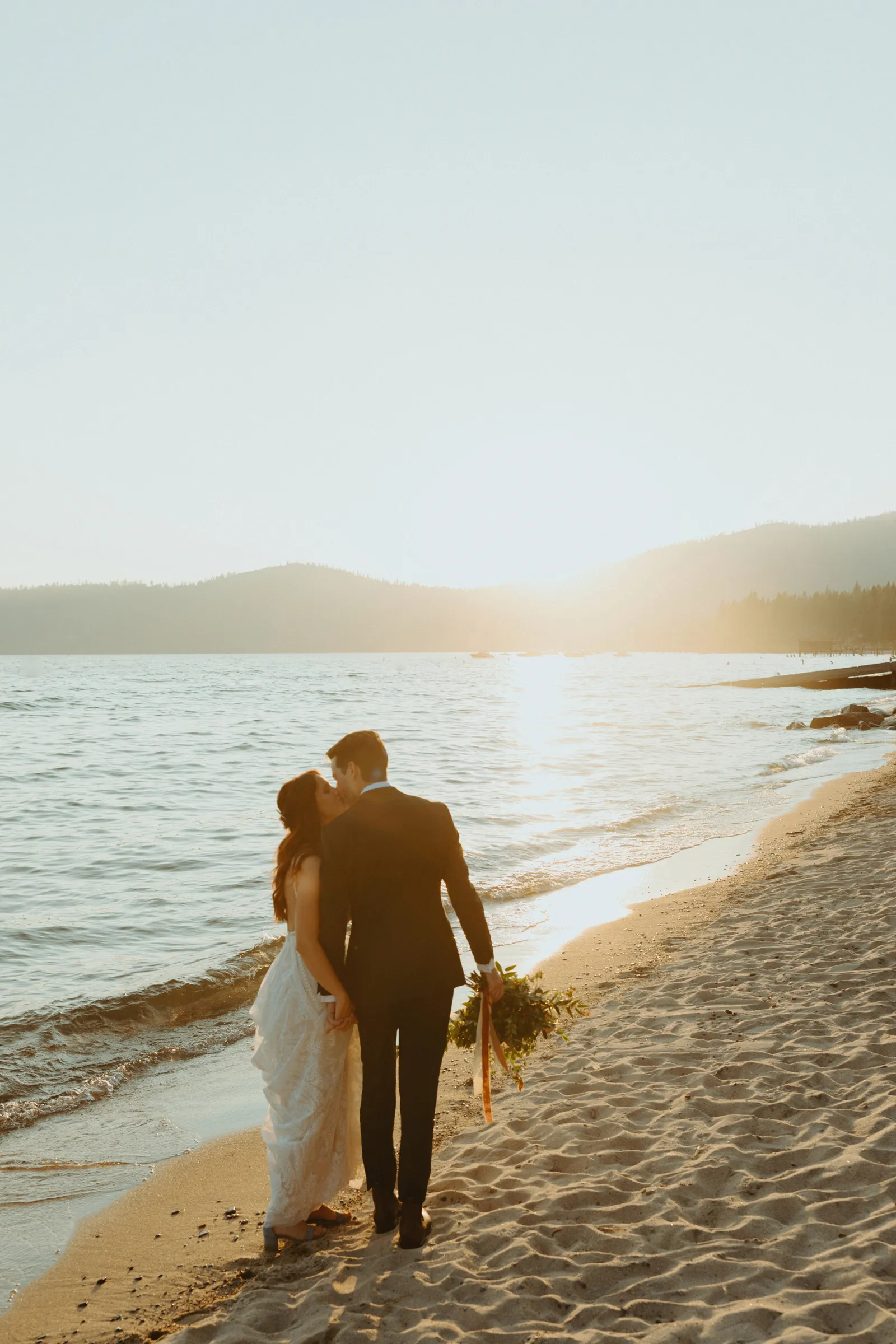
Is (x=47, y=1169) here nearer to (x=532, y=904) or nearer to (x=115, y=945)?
(x=115, y=945)

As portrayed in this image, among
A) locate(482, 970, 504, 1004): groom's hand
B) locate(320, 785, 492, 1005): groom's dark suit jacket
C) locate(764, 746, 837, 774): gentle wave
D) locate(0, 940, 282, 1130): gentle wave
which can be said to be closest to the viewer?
locate(320, 785, 492, 1005): groom's dark suit jacket

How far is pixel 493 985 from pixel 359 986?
0.70 metres

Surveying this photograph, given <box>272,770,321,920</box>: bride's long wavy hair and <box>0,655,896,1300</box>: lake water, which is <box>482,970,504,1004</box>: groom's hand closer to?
<box>272,770,321,920</box>: bride's long wavy hair

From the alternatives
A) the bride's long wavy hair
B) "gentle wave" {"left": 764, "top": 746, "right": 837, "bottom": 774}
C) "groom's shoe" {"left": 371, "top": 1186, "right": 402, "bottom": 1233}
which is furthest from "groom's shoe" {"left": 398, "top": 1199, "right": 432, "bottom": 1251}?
"gentle wave" {"left": 764, "top": 746, "right": 837, "bottom": 774}

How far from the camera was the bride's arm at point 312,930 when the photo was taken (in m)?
4.43

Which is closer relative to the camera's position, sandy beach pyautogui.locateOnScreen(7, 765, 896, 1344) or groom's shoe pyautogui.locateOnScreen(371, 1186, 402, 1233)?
sandy beach pyautogui.locateOnScreen(7, 765, 896, 1344)

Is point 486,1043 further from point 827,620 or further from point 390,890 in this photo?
point 827,620

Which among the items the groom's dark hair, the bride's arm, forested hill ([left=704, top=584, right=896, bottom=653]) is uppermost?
forested hill ([left=704, top=584, right=896, bottom=653])

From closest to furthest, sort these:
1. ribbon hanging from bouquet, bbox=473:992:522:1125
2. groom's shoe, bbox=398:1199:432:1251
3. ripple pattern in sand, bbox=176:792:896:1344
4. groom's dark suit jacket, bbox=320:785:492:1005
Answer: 1. ripple pattern in sand, bbox=176:792:896:1344
2. groom's dark suit jacket, bbox=320:785:492:1005
3. groom's shoe, bbox=398:1199:432:1251
4. ribbon hanging from bouquet, bbox=473:992:522:1125

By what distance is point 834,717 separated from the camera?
137 ft

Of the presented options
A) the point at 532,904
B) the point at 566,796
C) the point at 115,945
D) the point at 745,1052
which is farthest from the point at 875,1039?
the point at 566,796

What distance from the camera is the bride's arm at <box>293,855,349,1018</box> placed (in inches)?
174

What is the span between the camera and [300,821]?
456 centimetres

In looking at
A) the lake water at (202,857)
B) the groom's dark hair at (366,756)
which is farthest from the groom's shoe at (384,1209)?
the groom's dark hair at (366,756)
